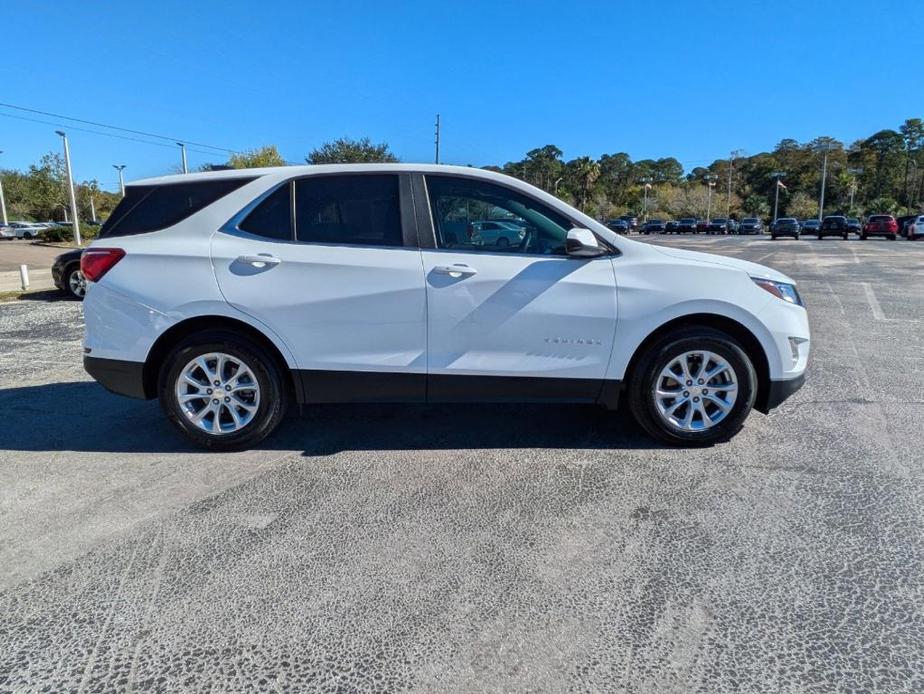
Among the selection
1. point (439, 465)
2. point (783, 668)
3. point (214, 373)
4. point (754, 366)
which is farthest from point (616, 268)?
point (214, 373)

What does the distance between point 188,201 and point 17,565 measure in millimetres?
2278

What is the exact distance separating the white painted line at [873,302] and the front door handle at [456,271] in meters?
8.19

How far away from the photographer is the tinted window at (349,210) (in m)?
3.80

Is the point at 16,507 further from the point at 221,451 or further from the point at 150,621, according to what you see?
the point at 150,621

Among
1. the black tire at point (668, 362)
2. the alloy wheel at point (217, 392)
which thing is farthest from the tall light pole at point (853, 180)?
the alloy wheel at point (217, 392)

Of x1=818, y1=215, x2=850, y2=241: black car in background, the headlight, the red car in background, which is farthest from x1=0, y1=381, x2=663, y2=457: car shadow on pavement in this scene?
the red car in background

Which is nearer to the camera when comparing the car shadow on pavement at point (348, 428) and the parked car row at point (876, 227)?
the car shadow on pavement at point (348, 428)

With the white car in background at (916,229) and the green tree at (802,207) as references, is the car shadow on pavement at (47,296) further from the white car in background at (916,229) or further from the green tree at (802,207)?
the green tree at (802,207)

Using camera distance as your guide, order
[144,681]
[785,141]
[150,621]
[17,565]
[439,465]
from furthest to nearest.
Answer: [785,141]
[439,465]
[17,565]
[150,621]
[144,681]

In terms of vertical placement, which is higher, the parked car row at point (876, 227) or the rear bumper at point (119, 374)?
the parked car row at point (876, 227)

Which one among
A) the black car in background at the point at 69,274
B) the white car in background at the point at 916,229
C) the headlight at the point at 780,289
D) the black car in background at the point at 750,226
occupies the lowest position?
the black car in background at the point at 69,274

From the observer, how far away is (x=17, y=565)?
2.71 m

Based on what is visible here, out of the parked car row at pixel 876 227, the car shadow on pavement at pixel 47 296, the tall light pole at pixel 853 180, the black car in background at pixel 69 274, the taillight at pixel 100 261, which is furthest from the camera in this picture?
the tall light pole at pixel 853 180

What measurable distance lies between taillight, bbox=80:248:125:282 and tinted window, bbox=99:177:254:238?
0.50 ft
